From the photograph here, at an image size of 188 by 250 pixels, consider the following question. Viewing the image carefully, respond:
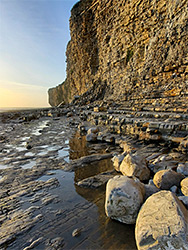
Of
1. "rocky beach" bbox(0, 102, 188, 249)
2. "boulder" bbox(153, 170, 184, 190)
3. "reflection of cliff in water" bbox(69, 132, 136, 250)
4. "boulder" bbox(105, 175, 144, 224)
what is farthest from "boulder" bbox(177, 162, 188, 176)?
"reflection of cliff in water" bbox(69, 132, 136, 250)

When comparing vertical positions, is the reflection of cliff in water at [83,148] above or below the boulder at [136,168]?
below

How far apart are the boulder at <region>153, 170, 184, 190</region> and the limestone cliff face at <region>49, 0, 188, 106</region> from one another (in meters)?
7.33

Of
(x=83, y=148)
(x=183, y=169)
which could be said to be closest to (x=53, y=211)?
(x=183, y=169)

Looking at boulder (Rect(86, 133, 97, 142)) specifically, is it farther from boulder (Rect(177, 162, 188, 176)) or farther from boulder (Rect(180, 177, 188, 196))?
boulder (Rect(180, 177, 188, 196))

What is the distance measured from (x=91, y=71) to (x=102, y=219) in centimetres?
2461

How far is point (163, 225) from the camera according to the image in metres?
1.53

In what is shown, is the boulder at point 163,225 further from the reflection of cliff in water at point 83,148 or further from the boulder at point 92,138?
the boulder at point 92,138

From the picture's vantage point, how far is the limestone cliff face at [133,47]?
9552 millimetres

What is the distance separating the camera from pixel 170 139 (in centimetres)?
494

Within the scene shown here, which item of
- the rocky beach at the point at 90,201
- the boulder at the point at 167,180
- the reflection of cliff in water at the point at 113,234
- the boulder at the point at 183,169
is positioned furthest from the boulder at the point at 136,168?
the reflection of cliff in water at the point at 113,234

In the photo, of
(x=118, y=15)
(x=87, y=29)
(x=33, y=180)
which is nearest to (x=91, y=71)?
(x=87, y=29)

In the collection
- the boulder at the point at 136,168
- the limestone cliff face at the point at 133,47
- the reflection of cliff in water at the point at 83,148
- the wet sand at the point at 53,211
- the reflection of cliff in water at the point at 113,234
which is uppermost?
the limestone cliff face at the point at 133,47

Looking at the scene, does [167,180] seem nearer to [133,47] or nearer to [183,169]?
[183,169]

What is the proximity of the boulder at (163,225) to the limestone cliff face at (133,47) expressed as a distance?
8355 millimetres
